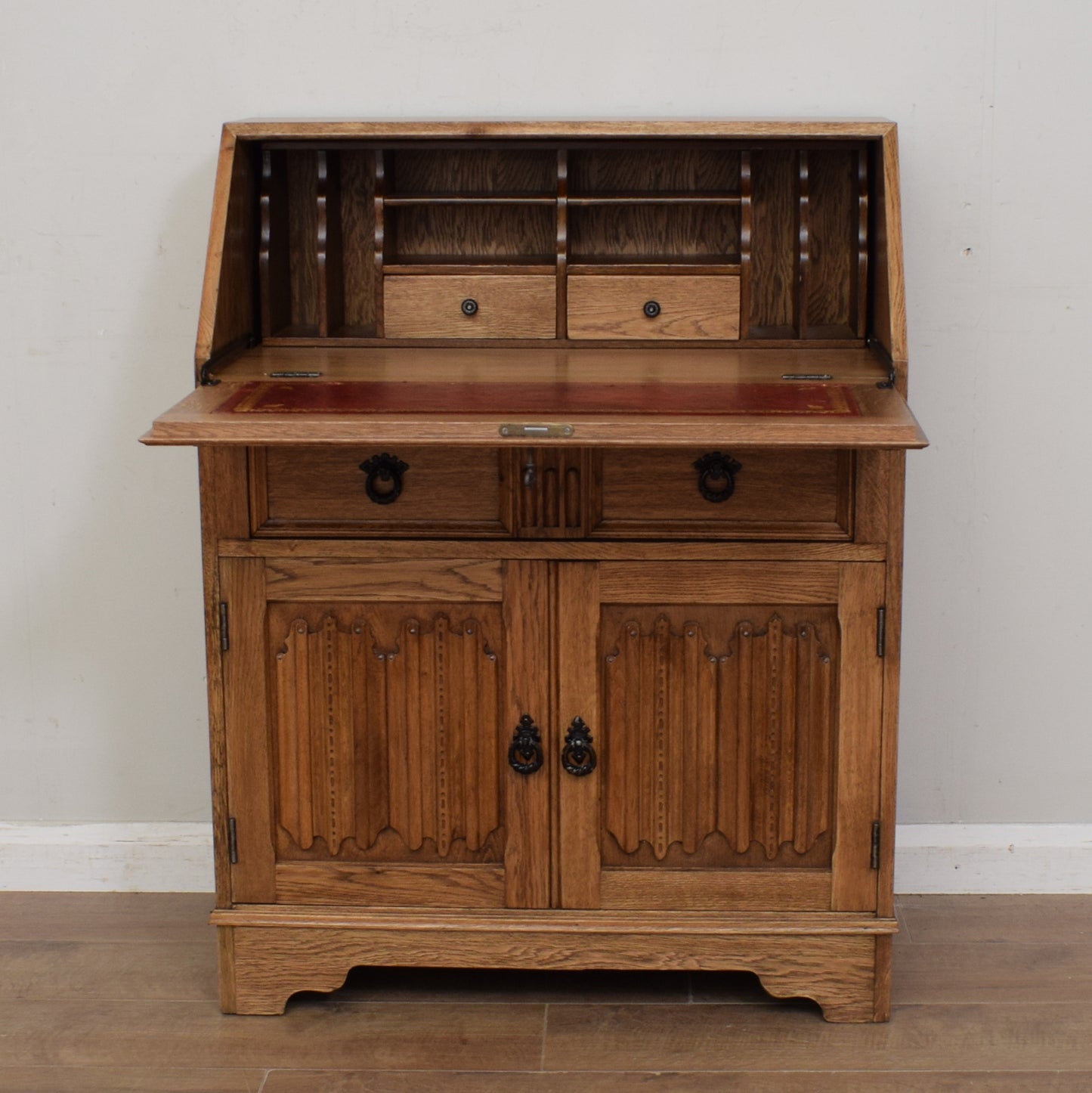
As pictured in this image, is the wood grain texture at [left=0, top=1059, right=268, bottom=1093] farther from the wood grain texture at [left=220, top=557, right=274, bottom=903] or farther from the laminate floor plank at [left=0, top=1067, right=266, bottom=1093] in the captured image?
the wood grain texture at [left=220, top=557, right=274, bottom=903]

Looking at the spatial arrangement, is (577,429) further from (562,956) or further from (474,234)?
(562,956)

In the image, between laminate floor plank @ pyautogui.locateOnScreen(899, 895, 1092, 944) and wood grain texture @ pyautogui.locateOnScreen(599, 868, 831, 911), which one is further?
laminate floor plank @ pyautogui.locateOnScreen(899, 895, 1092, 944)

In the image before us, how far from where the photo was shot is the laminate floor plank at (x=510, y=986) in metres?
2.89

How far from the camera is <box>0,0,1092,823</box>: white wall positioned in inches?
118

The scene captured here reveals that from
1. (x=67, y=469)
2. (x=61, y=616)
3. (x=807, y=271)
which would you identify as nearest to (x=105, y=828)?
(x=61, y=616)

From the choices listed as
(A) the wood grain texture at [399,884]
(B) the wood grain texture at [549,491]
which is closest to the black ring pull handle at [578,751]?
(A) the wood grain texture at [399,884]

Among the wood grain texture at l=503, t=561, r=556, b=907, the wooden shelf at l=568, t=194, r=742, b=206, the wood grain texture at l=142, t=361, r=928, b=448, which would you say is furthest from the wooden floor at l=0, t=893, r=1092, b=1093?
the wooden shelf at l=568, t=194, r=742, b=206

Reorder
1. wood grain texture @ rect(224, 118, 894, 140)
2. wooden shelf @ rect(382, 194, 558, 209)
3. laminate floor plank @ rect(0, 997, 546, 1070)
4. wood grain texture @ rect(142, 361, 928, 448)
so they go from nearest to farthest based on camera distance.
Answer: wood grain texture @ rect(142, 361, 928, 448) → laminate floor plank @ rect(0, 997, 546, 1070) → wood grain texture @ rect(224, 118, 894, 140) → wooden shelf @ rect(382, 194, 558, 209)

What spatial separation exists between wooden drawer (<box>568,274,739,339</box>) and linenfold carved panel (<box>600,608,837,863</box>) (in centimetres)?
58

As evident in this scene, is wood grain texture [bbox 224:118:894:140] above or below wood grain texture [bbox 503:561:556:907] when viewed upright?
above

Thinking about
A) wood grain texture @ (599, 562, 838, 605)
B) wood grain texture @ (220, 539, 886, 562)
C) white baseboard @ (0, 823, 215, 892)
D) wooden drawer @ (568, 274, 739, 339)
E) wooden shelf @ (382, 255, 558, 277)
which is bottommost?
white baseboard @ (0, 823, 215, 892)

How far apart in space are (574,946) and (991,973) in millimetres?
796

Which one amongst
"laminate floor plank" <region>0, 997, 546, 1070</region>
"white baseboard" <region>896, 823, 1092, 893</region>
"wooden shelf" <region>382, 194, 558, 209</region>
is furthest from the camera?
"white baseboard" <region>896, 823, 1092, 893</region>

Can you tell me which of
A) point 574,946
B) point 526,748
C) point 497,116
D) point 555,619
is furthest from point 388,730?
A: point 497,116
